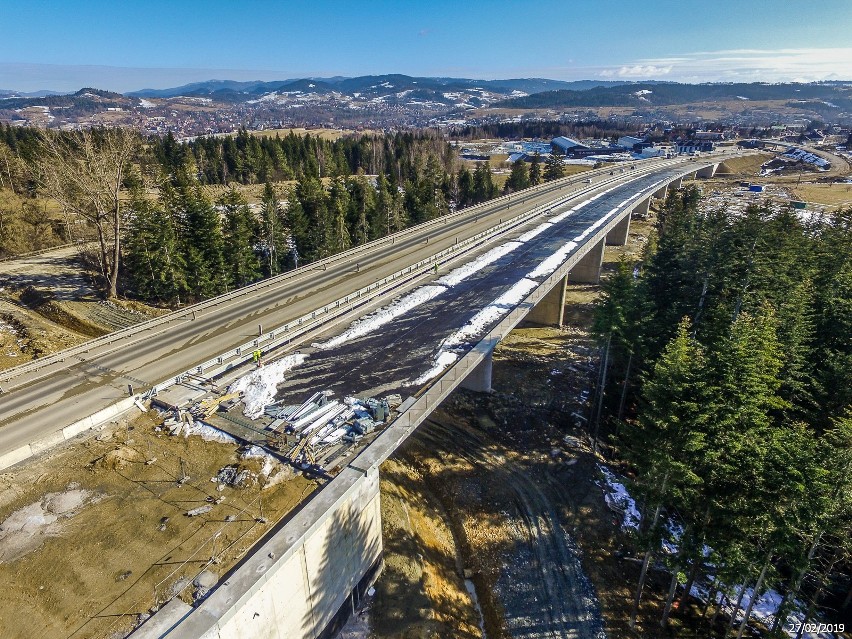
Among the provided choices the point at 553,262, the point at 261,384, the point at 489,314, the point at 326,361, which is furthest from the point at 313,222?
the point at 261,384

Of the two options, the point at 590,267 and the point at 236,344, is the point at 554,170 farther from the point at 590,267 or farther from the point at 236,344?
the point at 236,344

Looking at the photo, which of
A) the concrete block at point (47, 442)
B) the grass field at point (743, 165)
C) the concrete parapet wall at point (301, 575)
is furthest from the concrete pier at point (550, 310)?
the grass field at point (743, 165)

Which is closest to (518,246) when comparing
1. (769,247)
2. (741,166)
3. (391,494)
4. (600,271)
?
(600,271)

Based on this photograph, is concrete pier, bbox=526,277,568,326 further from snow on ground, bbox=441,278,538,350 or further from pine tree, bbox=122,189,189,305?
pine tree, bbox=122,189,189,305

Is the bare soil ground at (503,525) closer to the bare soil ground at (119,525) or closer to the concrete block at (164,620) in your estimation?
the bare soil ground at (119,525)

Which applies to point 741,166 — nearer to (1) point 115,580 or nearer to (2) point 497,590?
(2) point 497,590

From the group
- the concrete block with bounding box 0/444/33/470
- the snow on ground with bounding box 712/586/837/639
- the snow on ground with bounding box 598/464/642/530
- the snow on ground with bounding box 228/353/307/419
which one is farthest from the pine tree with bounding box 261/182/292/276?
the snow on ground with bounding box 712/586/837/639
